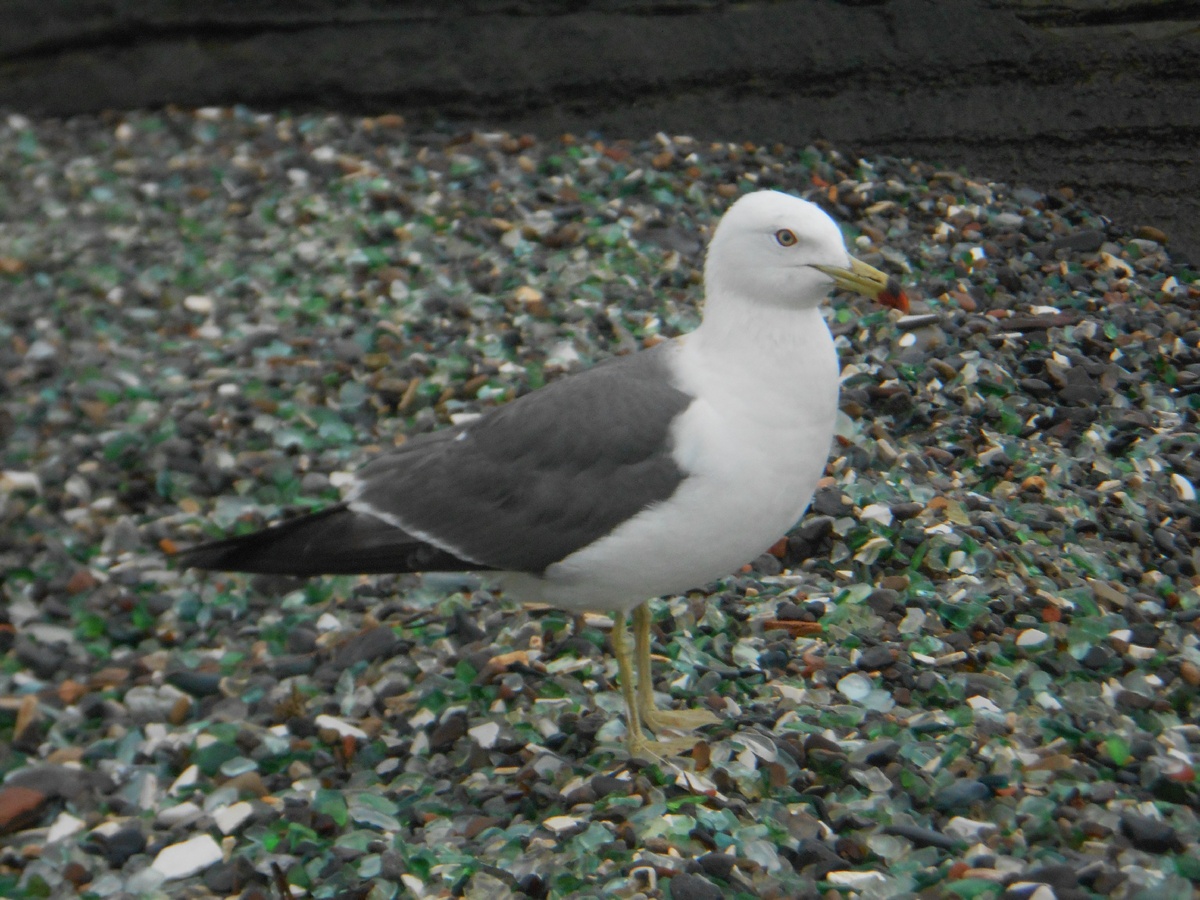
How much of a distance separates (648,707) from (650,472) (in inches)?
29.3

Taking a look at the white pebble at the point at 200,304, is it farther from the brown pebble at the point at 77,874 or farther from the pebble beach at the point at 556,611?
the brown pebble at the point at 77,874

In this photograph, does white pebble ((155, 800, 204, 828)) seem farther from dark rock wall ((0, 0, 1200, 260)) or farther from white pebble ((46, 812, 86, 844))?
dark rock wall ((0, 0, 1200, 260))

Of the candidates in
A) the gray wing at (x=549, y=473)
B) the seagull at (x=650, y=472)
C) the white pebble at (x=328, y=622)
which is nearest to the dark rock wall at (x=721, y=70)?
the seagull at (x=650, y=472)

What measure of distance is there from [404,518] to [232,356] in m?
2.61

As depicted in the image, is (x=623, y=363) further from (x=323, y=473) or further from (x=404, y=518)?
(x=323, y=473)

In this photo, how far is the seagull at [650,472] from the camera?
10.3ft

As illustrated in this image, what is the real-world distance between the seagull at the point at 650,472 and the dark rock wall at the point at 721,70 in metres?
2.67

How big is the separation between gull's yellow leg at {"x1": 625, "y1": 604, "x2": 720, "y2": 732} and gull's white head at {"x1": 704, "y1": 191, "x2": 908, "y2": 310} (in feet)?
2.89

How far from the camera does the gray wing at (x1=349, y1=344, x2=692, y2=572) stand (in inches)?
126

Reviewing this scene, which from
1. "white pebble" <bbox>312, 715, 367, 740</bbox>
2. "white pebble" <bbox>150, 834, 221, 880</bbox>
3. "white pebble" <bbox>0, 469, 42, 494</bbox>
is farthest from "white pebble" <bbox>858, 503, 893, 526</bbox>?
"white pebble" <bbox>0, 469, 42, 494</bbox>

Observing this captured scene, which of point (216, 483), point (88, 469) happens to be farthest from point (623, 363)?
point (88, 469)

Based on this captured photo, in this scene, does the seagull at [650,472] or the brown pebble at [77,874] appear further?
the brown pebble at [77,874]

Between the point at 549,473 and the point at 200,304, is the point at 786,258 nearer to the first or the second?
the point at 549,473

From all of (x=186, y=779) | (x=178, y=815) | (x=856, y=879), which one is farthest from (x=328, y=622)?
(x=856, y=879)
